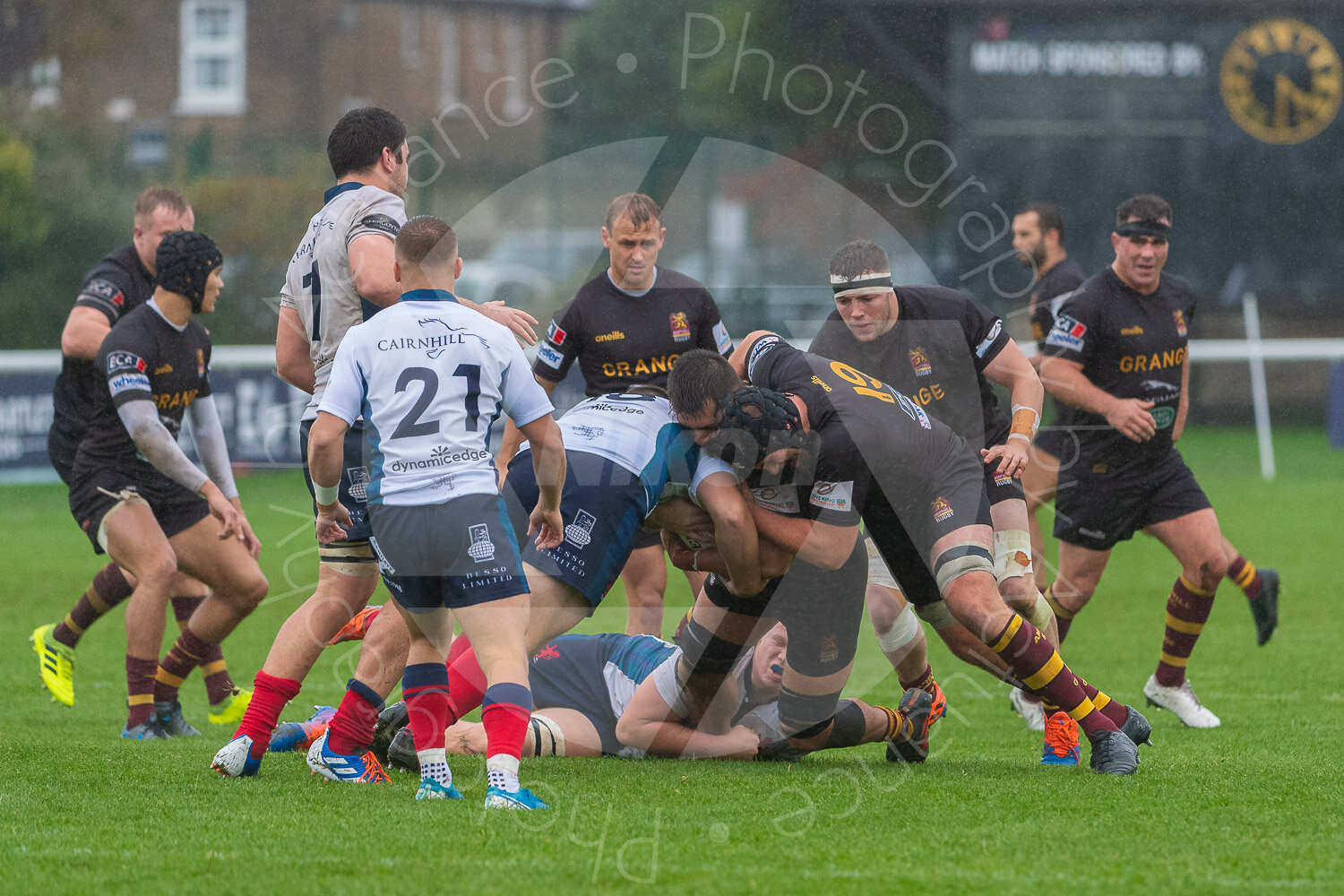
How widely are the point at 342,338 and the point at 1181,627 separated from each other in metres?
4.04

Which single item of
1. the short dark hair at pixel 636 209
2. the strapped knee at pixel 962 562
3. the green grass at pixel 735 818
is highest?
the short dark hair at pixel 636 209

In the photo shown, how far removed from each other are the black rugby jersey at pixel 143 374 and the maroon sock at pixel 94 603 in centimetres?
73

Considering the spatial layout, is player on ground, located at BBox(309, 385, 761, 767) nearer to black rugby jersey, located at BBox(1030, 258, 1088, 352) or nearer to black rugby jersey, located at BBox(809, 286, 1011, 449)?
black rugby jersey, located at BBox(809, 286, 1011, 449)

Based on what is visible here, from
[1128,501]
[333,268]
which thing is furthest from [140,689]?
[1128,501]

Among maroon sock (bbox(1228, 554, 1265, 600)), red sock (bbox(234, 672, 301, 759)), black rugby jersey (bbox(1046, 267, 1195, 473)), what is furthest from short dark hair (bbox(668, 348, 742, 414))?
maroon sock (bbox(1228, 554, 1265, 600))

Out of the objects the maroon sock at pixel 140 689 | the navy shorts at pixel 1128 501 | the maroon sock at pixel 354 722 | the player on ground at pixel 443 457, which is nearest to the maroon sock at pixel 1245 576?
the navy shorts at pixel 1128 501

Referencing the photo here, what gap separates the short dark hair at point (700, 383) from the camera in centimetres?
492

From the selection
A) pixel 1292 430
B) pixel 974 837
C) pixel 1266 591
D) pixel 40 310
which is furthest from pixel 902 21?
pixel 974 837

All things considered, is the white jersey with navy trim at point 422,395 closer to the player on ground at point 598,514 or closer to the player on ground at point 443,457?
the player on ground at point 443,457

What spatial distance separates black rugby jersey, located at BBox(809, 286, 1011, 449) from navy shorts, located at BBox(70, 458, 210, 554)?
2867mm

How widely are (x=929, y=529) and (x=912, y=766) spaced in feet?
2.94

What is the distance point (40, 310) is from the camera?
1997 centimetres

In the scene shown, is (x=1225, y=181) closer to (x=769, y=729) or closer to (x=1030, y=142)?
(x=1030, y=142)

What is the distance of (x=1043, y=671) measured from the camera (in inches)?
197
